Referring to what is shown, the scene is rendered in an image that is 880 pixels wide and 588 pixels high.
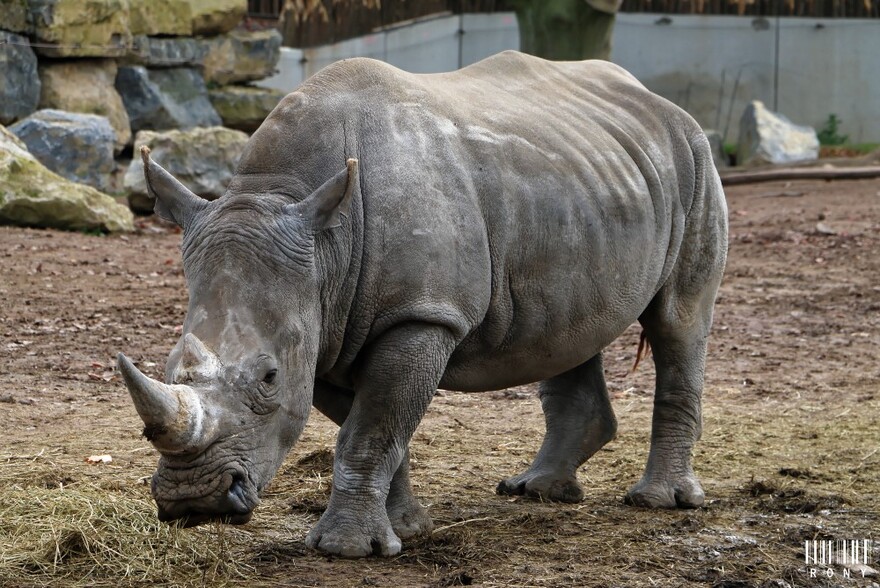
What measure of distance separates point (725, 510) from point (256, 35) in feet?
38.9

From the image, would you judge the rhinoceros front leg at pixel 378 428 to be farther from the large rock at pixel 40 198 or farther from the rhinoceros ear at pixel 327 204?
the large rock at pixel 40 198

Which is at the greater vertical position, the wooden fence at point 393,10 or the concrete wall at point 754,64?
the wooden fence at point 393,10

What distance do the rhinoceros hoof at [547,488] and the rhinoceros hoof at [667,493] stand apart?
8.6 inches

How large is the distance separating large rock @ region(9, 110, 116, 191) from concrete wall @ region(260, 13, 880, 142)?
8.52 metres

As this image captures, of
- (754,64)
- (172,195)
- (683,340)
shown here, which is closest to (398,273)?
(172,195)

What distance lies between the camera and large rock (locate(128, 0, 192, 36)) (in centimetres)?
1534

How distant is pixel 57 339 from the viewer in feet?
28.3

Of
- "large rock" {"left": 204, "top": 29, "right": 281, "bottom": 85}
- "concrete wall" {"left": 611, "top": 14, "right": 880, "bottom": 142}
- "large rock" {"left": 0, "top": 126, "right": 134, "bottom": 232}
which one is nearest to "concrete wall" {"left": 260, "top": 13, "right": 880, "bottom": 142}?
"concrete wall" {"left": 611, "top": 14, "right": 880, "bottom": 142}

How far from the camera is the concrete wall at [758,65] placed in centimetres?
1964

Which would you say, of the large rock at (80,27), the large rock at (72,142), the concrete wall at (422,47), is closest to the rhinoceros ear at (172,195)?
the large rock at (72,142)

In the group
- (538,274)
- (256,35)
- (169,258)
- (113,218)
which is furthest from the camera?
(256,35)

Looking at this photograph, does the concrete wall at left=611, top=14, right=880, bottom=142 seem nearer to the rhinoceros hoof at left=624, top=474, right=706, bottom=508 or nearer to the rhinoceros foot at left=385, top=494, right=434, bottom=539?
the rhinoceros hoof at left=624, top=474, right=706, bottom=508

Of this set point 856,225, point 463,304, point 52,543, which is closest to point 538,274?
point 463,304

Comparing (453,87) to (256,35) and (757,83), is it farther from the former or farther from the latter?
(757,83)
